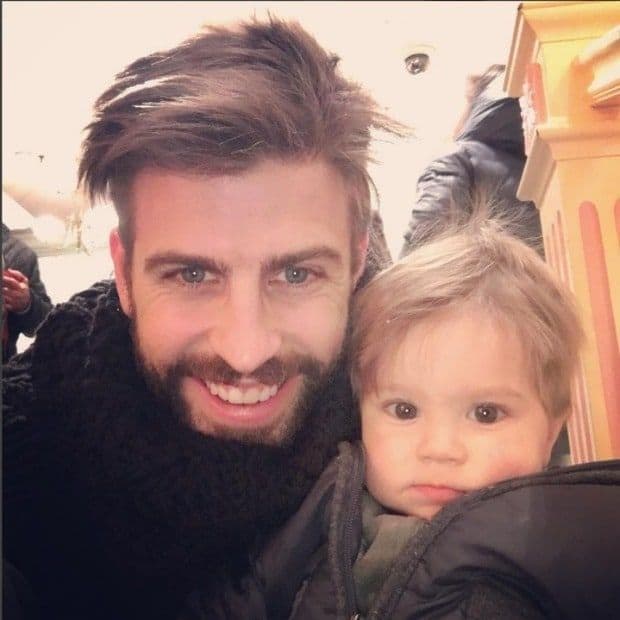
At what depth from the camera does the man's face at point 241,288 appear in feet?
1.40

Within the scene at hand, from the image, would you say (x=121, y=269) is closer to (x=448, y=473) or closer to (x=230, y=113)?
(x=230, y=113)

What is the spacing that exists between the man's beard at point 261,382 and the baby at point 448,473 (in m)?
0.03

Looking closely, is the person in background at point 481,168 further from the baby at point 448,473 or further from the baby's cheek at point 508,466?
the baby's cheek at point 508,466

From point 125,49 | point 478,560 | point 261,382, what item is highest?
point 125,49

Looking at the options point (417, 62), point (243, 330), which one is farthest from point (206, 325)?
point (417, 62)

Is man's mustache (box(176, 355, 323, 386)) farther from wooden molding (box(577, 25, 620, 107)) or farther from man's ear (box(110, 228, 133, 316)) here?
wooden molding (box(577, 25, 620, 107))

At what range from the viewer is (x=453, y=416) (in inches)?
16.0

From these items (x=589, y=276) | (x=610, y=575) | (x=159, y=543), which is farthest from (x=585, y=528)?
(x=159, y=543)

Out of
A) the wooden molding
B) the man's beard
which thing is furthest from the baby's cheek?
the wooden molding

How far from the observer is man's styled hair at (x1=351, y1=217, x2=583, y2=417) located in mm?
423

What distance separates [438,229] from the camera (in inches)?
19.0

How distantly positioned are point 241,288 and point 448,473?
168 millimetres

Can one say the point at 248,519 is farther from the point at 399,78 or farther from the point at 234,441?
the point at 399,78

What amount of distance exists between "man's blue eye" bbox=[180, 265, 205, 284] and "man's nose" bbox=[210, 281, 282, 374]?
22 mm
